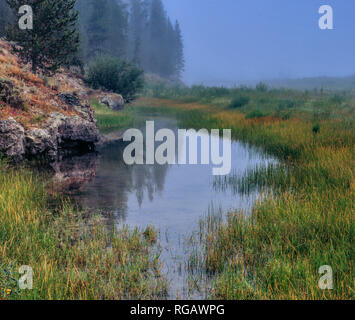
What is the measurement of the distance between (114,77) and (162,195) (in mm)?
25303

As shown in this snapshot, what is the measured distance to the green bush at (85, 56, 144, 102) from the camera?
113 ft

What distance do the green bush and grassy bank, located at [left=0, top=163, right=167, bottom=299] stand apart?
26.5 m

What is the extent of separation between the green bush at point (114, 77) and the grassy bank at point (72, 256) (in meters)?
26.5

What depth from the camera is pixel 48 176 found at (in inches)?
513

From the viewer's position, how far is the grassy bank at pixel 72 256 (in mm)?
5426

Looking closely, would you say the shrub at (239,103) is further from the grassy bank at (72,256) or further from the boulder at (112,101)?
the grassy bank at (72,256)

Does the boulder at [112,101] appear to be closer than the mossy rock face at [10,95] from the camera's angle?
No

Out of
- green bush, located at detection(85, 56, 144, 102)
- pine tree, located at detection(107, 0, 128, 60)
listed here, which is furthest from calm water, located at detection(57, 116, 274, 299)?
pine tree, located at detection(107, 0, 128, 60)

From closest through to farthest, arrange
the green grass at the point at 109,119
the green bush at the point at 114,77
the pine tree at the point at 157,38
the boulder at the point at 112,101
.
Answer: the green grass at the point at 109,119
the boulder at the point at 112,101
the green bush at the point at 114,77
the pine tree at the point at 157,38

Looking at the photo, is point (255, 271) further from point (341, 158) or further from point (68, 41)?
point (68, 41)

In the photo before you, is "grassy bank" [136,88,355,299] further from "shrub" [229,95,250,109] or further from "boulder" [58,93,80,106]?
"shrub" [229,95,250,109]

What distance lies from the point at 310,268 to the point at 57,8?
21082mm

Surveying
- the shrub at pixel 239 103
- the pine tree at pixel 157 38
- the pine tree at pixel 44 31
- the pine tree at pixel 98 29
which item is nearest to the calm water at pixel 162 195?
the pine tree at pixel 44 31
